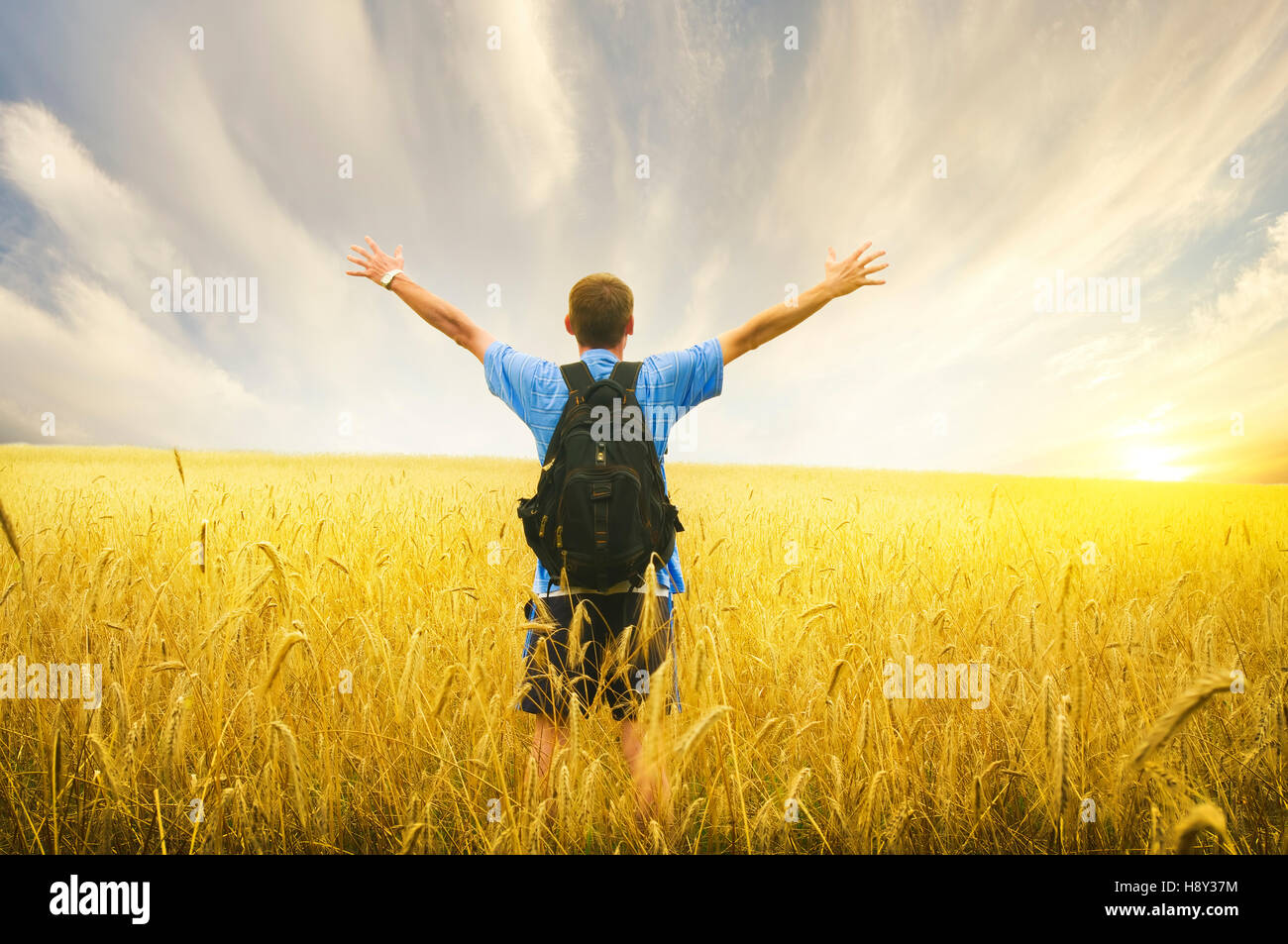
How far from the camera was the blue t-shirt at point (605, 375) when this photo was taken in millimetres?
2303

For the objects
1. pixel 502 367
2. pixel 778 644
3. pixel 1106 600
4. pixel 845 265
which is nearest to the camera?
pixel 502 367

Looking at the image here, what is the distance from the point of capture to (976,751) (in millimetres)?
2195

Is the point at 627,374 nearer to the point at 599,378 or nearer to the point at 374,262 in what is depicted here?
the point at 599,378

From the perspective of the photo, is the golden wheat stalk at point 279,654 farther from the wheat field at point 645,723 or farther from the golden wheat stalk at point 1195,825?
the golden wheat stalk at point 1195,825

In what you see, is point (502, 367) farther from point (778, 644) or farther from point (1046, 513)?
point (1046, 513)

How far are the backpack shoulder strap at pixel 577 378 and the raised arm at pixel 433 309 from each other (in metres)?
0.56

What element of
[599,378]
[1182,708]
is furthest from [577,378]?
[1182,708]

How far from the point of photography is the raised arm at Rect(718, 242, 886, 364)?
97.7 inches

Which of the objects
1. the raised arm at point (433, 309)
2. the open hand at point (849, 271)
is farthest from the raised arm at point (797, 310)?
the raised arm at point (433, 309)

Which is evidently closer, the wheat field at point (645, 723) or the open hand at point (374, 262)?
the wheat field at point (645, 723)

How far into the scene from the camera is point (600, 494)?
1.98m

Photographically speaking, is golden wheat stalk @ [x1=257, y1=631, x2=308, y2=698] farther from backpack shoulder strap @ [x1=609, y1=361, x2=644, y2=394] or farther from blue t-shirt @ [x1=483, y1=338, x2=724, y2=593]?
backpack shoulder strap @ [x1=609, y1=361, x2=644, y2=394]
